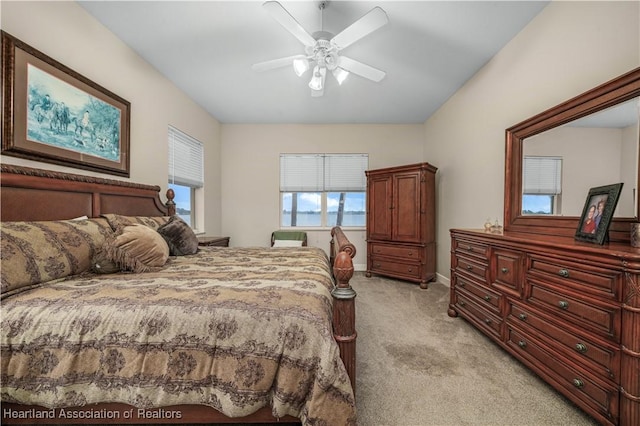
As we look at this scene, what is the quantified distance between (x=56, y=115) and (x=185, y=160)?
70.1 inches

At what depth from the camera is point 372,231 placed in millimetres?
4309

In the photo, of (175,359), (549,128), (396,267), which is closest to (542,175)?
(549,128)

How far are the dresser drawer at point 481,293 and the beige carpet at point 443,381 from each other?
1.08 feet

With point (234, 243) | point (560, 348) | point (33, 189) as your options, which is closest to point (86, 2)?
point (33, 189)

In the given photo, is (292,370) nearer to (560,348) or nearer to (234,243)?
(560,348)

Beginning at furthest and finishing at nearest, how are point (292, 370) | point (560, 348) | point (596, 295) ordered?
point (560, 348)
point (596, 295)
point (292, 370)

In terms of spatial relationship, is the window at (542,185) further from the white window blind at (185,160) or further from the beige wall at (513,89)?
the white window blind at (185,160)

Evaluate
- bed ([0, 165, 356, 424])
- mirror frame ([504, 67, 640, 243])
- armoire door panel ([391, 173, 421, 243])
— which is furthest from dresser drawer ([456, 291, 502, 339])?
bed ([0, 165, 356, 424])

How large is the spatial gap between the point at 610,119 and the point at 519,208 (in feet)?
2.95

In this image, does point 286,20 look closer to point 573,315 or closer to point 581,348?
point 573,315

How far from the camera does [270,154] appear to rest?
479cm

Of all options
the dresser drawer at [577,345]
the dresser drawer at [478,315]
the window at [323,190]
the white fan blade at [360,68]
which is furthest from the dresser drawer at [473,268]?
the window at [323,190]

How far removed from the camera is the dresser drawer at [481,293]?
2020mm

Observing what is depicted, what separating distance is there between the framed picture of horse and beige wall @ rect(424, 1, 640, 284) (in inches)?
146
